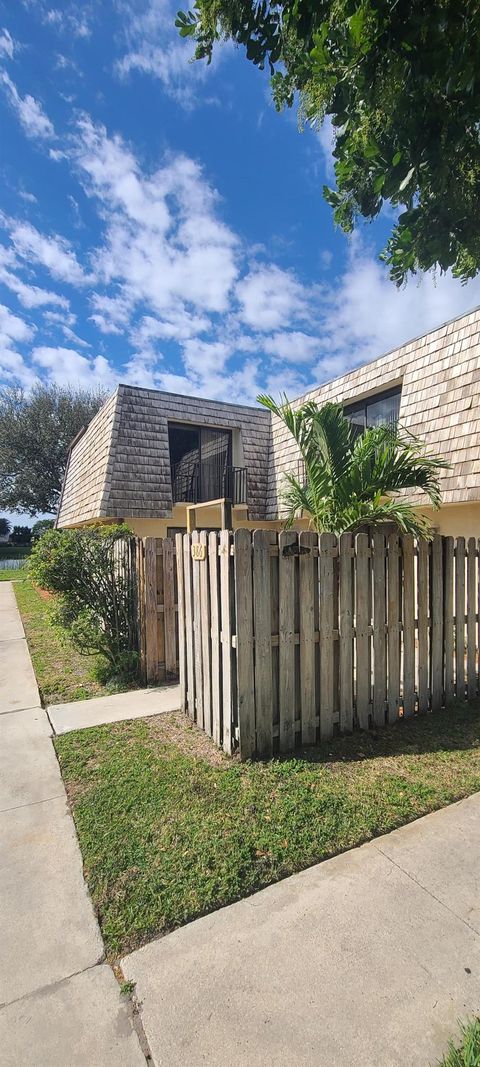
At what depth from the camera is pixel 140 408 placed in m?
11.8

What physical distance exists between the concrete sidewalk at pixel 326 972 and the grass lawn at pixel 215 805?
0.49 ft

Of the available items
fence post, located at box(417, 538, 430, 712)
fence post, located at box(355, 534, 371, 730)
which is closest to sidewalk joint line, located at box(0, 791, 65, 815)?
fence post, located at box(355, 534, 371, 730)

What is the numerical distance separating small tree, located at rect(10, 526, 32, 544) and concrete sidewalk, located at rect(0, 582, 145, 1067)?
124ft

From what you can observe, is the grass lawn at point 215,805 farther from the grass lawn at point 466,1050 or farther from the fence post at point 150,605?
the fence post at point 150,605

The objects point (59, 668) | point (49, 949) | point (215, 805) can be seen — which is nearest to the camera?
point (49, 949)

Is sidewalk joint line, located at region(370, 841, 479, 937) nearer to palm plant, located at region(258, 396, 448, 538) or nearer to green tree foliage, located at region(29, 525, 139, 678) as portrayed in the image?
palm plant, located at region(258, 396, 448, 538)

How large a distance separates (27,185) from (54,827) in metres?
8.79

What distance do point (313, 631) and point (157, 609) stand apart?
241cm

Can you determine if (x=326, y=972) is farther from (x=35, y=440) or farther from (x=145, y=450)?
(x=35, y=440)

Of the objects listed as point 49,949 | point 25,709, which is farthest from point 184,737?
point 49,949

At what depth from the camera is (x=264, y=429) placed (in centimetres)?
1375

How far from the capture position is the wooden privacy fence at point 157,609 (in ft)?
17.5

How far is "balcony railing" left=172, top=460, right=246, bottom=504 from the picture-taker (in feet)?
43.3

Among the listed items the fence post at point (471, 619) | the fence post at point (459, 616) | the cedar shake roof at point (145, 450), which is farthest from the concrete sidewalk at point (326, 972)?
the cedar shake roof at point (145, 450)
